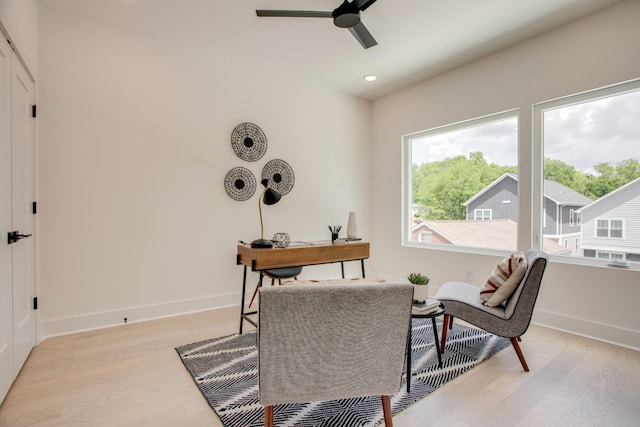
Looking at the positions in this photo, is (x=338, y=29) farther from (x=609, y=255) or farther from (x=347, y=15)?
(x=609, y=255)

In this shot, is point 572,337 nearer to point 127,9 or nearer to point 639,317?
point 639,317

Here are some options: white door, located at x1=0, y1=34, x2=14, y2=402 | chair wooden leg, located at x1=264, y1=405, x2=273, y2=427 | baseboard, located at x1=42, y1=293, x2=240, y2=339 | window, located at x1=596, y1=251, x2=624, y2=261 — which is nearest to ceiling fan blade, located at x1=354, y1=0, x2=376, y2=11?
white door, located at x1=0, y1=34, x2=14, y2=402

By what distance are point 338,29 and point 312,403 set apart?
118 inches

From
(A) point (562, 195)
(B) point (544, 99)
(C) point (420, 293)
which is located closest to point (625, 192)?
(A) point (562, 195)

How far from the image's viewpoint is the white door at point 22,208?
2.12 metres

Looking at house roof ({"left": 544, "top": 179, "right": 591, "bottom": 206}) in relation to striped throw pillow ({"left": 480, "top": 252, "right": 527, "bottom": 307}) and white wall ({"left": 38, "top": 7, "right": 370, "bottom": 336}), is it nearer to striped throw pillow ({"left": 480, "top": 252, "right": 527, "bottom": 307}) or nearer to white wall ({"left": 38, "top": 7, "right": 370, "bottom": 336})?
striped throw pillow ({"left": 480, "top": 252, "right": 527, "bottom": 307})

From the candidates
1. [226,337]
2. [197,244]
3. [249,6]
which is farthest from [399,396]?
[249,6]

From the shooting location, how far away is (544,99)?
3090mm

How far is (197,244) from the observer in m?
3.46

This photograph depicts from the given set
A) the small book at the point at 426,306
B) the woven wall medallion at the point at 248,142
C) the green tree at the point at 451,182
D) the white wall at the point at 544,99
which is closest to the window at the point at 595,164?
the white wall at the point at 544,99

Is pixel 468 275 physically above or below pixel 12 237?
below

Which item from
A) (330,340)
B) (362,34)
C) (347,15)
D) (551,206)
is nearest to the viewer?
(330,340)

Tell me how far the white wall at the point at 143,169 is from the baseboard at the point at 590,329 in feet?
9.03

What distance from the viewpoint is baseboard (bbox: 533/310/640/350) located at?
102 inches
